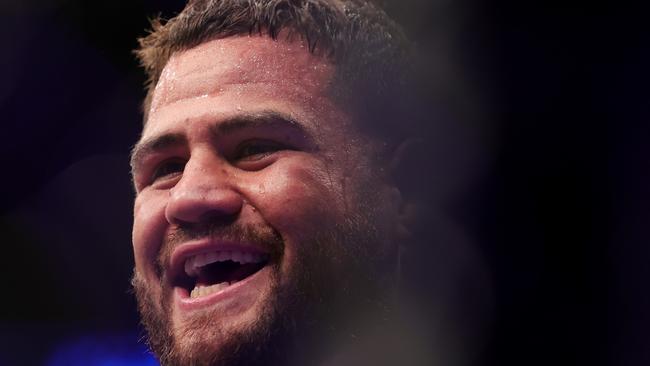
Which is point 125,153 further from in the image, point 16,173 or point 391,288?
point 391,288

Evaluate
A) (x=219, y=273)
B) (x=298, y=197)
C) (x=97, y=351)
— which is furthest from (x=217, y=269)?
(x=97, y=351)

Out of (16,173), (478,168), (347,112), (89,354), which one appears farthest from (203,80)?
(89,354)

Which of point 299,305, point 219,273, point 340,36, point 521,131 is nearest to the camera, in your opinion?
point 299,305

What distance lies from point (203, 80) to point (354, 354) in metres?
0.64

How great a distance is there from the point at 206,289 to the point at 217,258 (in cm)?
7

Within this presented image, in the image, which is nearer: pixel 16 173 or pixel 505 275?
pixel 505 275

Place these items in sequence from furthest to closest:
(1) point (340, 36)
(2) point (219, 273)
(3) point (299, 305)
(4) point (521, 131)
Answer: (4) point (521, 131) → (1) point (340, 36) → (2) point (219, 273) → (3) point (299, 305)

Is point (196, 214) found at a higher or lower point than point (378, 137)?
lower

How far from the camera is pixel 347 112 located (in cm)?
151

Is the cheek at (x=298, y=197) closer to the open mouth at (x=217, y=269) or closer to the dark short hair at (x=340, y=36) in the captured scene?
the open mouth at (x=217, y=269)

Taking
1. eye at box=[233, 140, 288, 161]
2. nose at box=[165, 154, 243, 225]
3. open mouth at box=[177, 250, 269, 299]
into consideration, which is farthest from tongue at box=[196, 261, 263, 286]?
eye at box=[233, 140, 288, 161]

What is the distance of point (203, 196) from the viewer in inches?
53.8

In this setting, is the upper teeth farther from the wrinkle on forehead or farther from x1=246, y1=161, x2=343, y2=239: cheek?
the wrinkle on forehead

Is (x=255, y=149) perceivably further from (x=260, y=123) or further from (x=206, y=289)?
(x=206, y=289)
